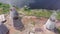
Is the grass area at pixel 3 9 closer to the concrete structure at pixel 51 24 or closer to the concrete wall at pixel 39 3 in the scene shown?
the concrete wall at pixel 39 3

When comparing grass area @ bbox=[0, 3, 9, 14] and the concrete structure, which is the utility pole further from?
grass area @ bbox=[0, 3, 9, 14]

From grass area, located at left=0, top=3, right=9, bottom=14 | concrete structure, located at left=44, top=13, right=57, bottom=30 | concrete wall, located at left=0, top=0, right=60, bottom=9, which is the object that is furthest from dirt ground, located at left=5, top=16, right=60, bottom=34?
concrete wall, located at left=0, top=0, right=60, bottom=9

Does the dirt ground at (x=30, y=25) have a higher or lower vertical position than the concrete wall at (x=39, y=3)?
lower

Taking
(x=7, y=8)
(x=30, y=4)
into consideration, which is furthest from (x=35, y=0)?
(x=7, y=8)

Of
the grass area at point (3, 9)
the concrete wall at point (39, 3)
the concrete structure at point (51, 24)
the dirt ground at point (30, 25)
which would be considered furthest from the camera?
the concrete wall at point (39, 3)

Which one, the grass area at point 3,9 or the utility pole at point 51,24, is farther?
the grass area at point 3,9

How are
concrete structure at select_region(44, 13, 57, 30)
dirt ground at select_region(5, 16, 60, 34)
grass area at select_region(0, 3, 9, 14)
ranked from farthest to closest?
grass area at select_region(0, 3, 9, 14) → dirt ground at select_region(5, 16, 60, 34) → concrete structure at select_region(44, 13, 57, 30)

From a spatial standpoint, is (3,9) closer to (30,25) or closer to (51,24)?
(30,25)

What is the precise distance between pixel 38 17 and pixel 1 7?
3036 millimetres

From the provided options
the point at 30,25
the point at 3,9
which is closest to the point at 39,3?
the point at 3,9

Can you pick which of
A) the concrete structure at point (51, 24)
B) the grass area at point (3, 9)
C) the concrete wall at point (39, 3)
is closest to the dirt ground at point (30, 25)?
the concrete structure at point (51, 24)

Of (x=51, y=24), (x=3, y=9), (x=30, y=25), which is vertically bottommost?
(x=30, y=25)

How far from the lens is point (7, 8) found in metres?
14.0

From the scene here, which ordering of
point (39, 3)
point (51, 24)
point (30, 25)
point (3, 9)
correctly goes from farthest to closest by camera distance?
point (39, 3) → point (3, 9) → point (30, 25) → point (51, 24)
